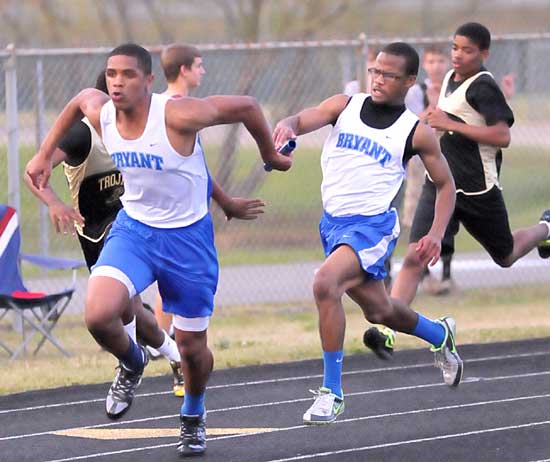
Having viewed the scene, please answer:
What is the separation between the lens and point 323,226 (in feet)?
27.1

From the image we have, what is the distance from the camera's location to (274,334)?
1203cm

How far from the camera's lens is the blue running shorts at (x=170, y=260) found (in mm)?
7113

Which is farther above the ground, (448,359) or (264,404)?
(448,359)

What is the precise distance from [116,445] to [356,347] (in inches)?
135

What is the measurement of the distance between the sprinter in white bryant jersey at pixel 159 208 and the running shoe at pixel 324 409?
60 centimetres

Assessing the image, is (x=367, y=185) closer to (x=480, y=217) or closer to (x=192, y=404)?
(x=192, y=404)

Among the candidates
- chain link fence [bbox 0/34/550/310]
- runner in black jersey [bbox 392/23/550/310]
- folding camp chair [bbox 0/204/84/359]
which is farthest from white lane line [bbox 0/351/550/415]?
Answer: chain link fence [bbox 0/34/550/310]

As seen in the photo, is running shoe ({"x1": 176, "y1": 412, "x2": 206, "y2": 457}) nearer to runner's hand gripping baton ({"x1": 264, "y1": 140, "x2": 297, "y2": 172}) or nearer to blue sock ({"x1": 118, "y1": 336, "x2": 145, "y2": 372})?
blue sock ({"x1": 118, "y1": 336, "x2": 145, "y2": 372})

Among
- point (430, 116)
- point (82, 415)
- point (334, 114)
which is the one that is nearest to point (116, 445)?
point (82, 415)

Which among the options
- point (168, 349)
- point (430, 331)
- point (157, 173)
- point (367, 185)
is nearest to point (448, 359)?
point (430, 331)

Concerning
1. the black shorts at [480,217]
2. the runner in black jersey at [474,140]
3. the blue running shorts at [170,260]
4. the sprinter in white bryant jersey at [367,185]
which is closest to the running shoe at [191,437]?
the blue running shorts at [170,260]

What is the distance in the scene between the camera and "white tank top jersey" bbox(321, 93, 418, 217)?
8.10 metres

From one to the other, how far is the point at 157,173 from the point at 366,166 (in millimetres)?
1491

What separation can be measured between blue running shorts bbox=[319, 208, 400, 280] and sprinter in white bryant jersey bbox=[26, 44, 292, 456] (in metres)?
0.87
